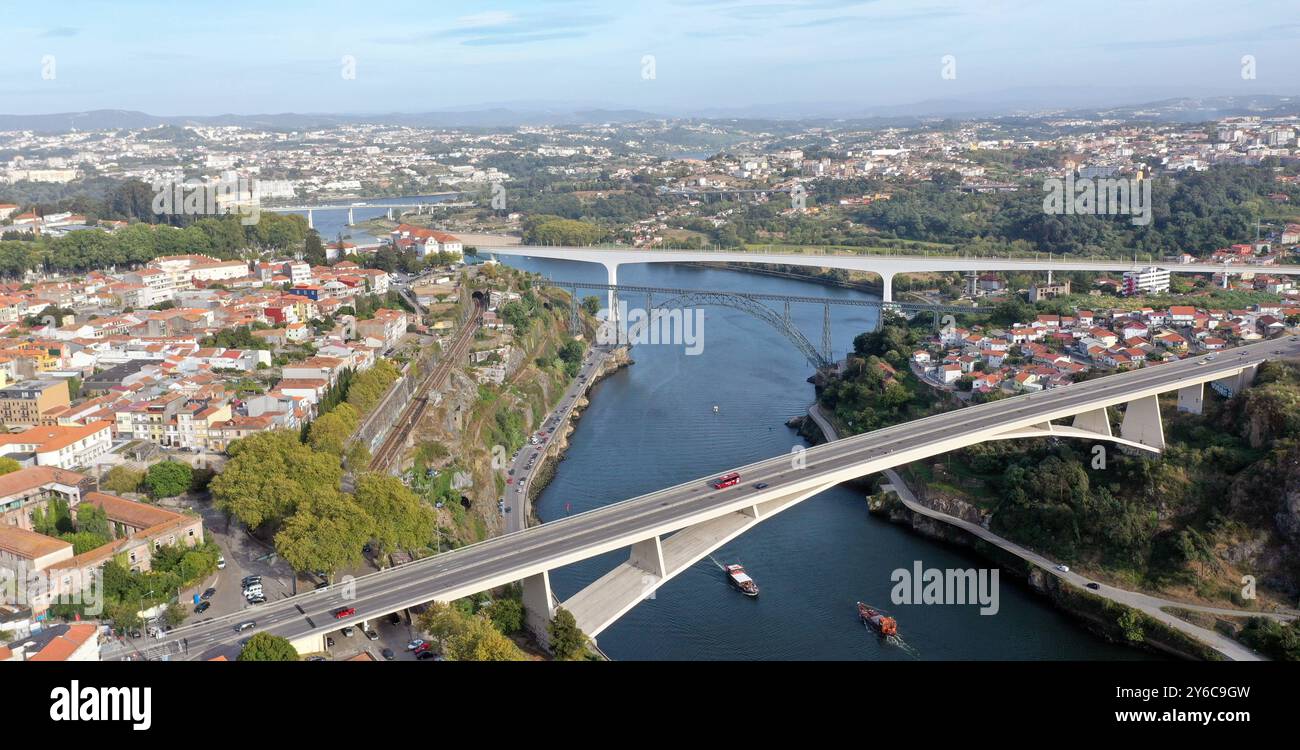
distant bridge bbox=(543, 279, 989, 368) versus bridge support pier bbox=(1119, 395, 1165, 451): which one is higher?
distant bridge bbox=(543, 279, 989, 368)

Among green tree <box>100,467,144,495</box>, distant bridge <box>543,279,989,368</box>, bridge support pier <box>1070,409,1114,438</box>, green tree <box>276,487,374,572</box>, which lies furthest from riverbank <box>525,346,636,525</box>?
bridge support pier <box>1070,409,1114,438</box>

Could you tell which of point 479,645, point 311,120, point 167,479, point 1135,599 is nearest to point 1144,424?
point 1135,599

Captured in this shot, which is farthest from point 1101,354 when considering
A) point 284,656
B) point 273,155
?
point 273,155

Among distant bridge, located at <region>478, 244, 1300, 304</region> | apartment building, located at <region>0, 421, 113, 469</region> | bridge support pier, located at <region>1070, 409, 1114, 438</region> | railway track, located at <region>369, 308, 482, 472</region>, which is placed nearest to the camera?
apartment building, located at <region>0, 421, 113, 469</region>

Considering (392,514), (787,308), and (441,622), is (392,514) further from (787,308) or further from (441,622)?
(787,308)

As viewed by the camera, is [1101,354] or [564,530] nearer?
[564,530]

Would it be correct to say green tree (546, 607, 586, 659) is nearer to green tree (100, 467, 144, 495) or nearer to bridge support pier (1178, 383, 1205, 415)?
green tree (100, 467, 144, 495)

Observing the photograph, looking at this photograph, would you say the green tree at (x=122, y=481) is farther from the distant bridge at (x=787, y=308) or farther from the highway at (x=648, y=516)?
the distant bridge at (x=787, y=308)
